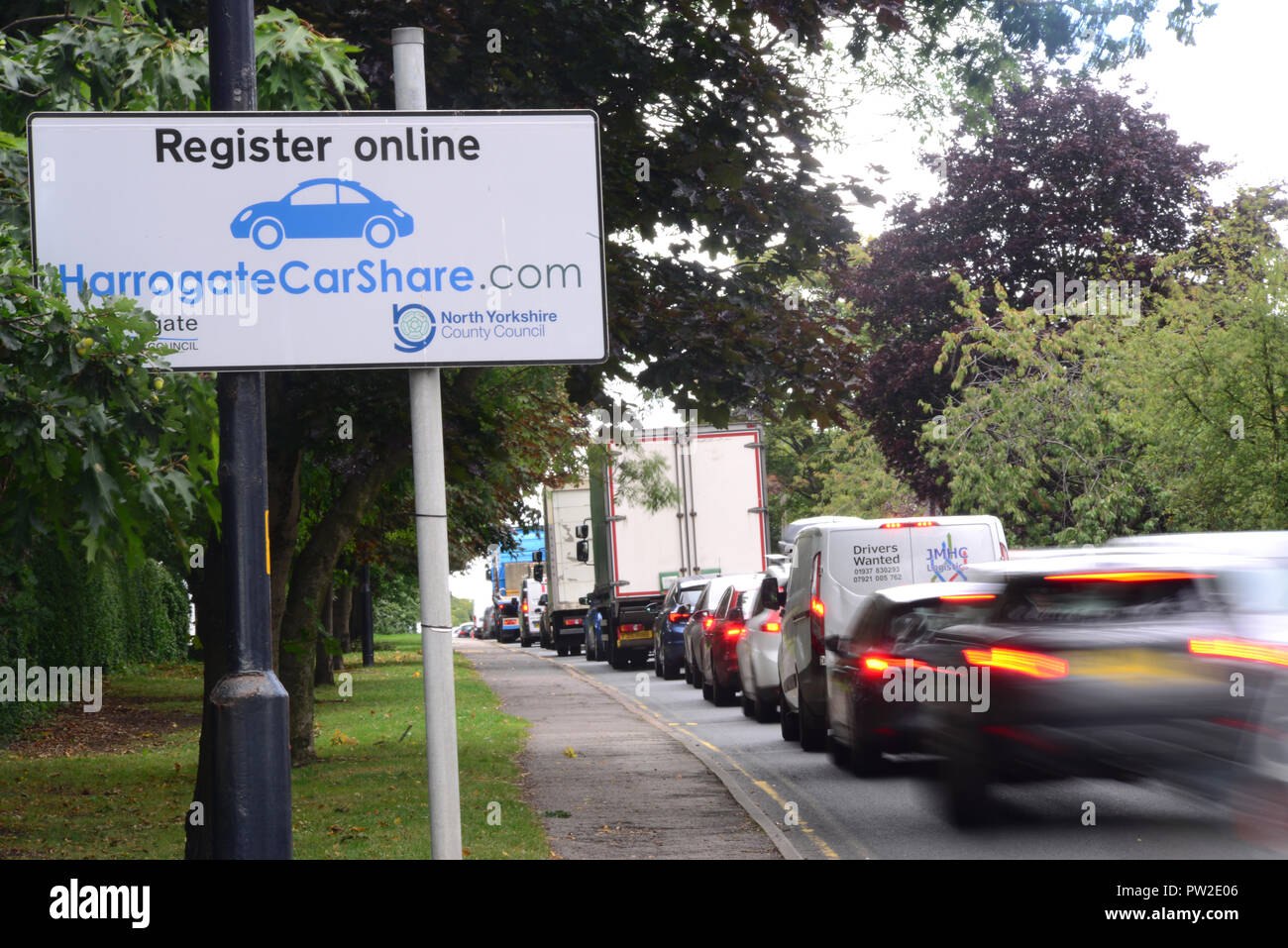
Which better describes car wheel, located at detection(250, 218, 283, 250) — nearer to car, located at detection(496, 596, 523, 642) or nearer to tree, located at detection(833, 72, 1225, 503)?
tree, located at detection(833, 72, 1225, 503)

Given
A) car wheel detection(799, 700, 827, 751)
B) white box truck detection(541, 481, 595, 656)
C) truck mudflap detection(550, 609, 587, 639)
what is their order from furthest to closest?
truck mudflap detection(550, 609, 587, 639) → white box truck detection(541, 481, 595, 656) → car wheel detection(799, 700, 827, 751)

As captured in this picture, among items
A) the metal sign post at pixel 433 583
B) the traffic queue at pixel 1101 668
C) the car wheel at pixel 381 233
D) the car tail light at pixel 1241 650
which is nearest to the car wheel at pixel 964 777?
the traffic queue at pixel 1101 668

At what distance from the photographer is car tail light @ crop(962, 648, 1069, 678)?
8289 mm

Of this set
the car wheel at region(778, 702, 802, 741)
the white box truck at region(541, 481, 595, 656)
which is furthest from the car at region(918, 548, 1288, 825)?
the white box truck at region(541, 481, 595, 656)

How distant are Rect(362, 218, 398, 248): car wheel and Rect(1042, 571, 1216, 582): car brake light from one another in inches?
193

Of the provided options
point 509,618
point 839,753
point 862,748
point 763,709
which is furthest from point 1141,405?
point 509,618

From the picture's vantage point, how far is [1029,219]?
3884 cm

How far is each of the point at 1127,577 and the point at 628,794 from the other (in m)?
5.05

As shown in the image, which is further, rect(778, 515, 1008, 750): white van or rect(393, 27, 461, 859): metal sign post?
rect(778, 515, 1008, 750): white van

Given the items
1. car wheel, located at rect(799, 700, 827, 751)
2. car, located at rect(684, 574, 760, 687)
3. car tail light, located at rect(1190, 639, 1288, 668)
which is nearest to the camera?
car tail light, located at rect(1190, 639, 1288, 668)

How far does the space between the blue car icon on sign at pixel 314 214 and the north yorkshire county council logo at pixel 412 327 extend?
28cm

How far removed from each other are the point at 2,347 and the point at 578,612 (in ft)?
117
